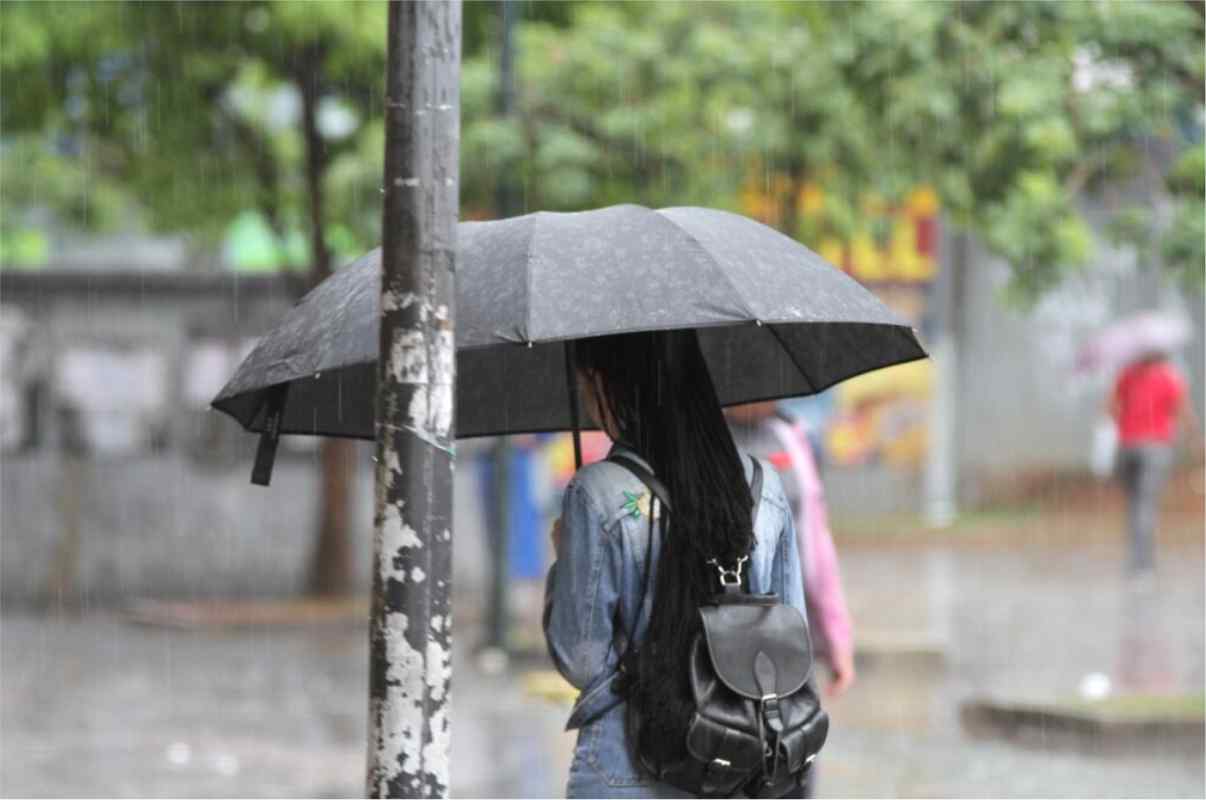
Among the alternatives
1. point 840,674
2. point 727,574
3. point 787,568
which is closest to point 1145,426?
point 840,674

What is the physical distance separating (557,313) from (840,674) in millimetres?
2338

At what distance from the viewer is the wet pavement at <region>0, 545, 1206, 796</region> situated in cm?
923

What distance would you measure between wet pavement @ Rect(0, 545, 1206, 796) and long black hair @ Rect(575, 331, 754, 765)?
5.23 meters

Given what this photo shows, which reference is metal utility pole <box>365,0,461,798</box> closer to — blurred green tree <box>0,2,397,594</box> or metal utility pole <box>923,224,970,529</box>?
blurred green tree <box>0,2,397,594</box>

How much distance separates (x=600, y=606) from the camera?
386 centimetres

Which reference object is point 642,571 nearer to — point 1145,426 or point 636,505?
point 636,505

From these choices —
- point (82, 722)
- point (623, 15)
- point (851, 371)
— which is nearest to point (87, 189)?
point (623, 15)

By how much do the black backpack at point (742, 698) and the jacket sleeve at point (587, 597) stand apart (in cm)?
5

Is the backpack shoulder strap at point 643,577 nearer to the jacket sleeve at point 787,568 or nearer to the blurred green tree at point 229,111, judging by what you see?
the jacket sleeve at point 787,568

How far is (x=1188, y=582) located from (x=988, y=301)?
26.6ft

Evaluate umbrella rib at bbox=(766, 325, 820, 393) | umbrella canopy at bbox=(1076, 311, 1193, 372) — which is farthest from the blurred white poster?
umbrella rib at bbox=(766, 325, 820, 393)

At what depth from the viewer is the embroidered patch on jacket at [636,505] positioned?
3859 mm

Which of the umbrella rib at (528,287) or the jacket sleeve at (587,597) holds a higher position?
the umbrella rib at (528,287)

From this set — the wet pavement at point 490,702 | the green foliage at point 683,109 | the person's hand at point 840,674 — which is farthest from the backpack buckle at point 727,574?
the green foliage at point 683,109
